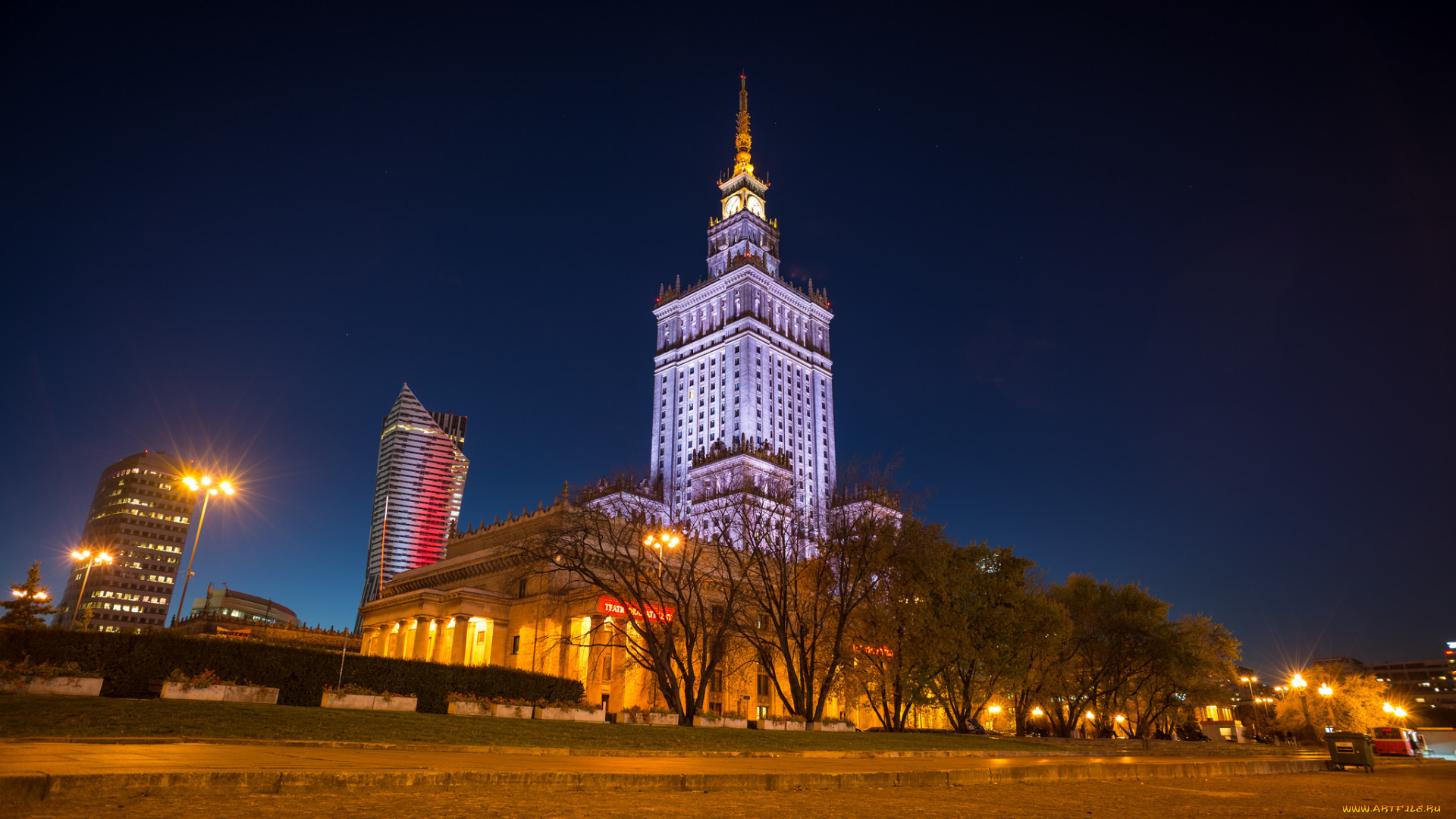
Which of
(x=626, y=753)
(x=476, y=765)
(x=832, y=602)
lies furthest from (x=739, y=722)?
(x=476, y=765)

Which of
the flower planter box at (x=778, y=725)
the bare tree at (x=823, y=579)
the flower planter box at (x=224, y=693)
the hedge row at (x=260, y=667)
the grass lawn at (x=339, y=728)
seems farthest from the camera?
the bare tree at (x=823, y=579)

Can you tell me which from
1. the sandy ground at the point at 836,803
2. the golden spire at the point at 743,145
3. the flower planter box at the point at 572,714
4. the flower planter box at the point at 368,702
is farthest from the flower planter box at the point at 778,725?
the golden spire at the point at 743,145

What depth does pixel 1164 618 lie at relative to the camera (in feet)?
179

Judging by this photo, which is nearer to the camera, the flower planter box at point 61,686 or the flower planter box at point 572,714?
the flower planter box at point 61,686

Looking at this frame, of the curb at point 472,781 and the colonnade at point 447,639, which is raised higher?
the colonnade at point 447,639

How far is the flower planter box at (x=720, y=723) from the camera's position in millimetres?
33312

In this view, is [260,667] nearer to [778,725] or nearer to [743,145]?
[778,725]

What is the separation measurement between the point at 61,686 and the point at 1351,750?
3824 centimetres

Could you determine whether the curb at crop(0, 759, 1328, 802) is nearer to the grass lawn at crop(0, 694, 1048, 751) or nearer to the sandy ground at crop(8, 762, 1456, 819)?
the sandy ground at crop(8, 762, 1456, 819)

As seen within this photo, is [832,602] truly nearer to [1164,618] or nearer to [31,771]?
[1164,618]

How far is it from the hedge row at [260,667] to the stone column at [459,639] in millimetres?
25678

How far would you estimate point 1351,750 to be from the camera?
81.4 feet

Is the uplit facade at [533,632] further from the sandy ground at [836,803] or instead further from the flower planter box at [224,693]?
the sandy ground at [836,803]

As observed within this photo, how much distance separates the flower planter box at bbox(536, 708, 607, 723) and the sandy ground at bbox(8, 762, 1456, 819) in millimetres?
19180
